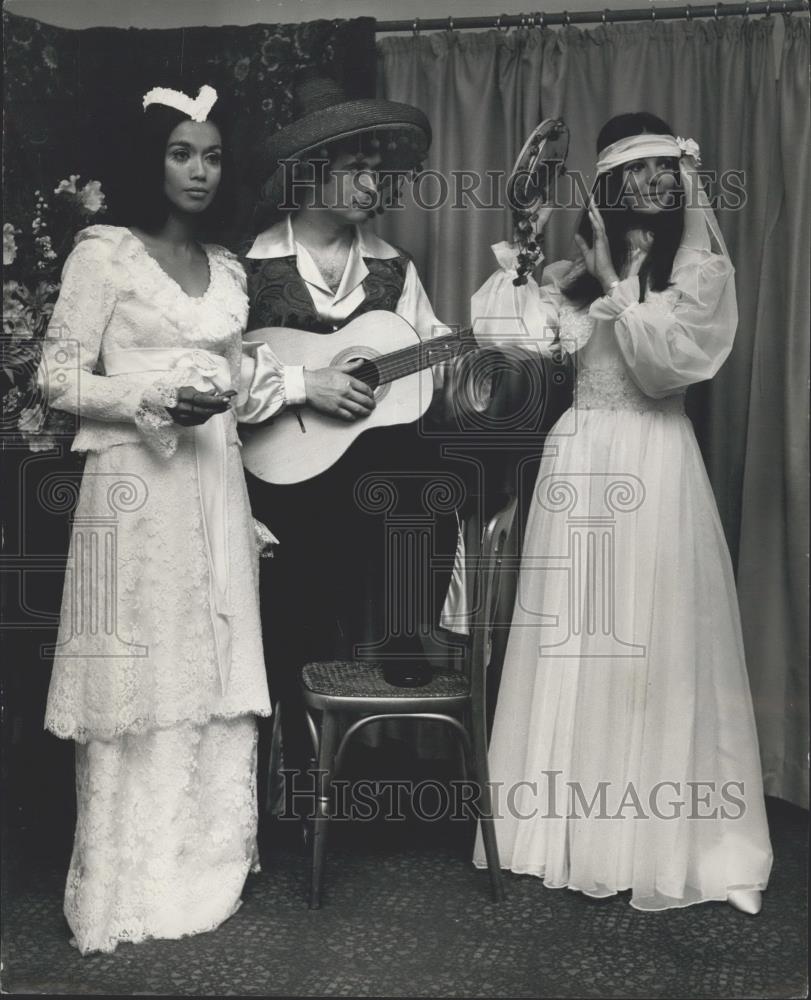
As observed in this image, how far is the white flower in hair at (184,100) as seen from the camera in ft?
7.32

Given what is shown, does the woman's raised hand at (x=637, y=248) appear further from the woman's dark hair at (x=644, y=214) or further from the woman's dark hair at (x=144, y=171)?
the woman's dark hair at (x=144, y=171)

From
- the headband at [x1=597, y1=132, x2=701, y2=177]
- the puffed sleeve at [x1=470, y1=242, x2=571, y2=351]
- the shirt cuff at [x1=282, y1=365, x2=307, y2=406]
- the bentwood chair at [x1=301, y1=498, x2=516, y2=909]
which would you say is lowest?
the bentwood chair at [x1=301, y1=498, x2=516, y2=909]

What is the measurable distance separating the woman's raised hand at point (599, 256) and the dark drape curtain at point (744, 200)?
1.31 ft

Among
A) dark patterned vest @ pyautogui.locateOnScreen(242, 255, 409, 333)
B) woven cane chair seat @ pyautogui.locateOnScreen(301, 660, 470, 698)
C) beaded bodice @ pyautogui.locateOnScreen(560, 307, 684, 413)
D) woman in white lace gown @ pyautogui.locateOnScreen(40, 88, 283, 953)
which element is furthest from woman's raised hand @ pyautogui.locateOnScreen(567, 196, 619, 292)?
woven cane chair seat @ pyautogui.locateOnScreen(301, 660, 470, 698)

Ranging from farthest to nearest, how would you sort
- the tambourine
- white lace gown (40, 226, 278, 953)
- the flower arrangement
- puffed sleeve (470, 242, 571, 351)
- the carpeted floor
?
the flower arrangement < puffed sleeve (470, 242, 571, 351) < the tambourine < white lace gown (40, 226, 278, 953) < the carpeted floor

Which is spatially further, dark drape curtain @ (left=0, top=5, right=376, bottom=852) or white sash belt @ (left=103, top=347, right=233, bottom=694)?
dark drape curtain @ (left=0, top=5, right=376, bottom=852)

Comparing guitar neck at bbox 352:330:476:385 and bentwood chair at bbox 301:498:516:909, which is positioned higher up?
guitar neck at bbox 352:330:476:385

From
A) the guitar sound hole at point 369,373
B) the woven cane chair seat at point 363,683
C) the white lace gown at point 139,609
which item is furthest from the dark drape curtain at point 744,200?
the white lace gown at point 139,609

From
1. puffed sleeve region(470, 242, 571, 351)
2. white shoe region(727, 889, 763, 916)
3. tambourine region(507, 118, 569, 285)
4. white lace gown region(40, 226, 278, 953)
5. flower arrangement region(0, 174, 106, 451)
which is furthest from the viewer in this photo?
flower arrangement region(0, 174, 106, 451)

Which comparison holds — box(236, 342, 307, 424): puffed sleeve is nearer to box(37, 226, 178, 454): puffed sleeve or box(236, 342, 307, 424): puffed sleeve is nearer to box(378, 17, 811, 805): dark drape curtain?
box(37, 226, 178, 454): puffed sleeve

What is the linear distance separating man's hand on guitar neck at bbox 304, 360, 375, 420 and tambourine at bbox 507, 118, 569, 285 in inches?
18.6

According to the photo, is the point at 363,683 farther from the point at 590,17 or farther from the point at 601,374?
the point at 590,17

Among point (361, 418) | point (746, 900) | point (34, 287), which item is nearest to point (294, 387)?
point (361, 418)

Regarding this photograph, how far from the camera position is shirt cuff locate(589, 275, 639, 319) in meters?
2.41
